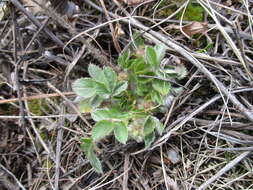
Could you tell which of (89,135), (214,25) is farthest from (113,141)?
(214,25)

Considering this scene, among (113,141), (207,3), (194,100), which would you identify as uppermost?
(207,3)

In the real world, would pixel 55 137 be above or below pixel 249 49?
below

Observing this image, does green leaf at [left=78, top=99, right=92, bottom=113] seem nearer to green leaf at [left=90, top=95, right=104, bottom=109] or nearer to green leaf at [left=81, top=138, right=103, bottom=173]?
green leaf at [left=90, top=95, right=104, bottom=109]

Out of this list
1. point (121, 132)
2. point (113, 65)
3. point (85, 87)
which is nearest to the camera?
point (121, 132)

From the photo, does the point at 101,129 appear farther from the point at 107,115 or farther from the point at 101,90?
the point at 101,90

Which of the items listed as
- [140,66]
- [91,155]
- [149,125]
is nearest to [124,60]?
[140,66]

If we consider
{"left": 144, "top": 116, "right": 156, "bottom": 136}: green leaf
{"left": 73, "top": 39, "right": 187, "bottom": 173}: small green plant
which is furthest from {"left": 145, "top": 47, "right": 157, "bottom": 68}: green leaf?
{"left": 144, "top": 116, "right": 156, "bottom": 136}: green leaf

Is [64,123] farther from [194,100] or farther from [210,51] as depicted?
[210,51]
